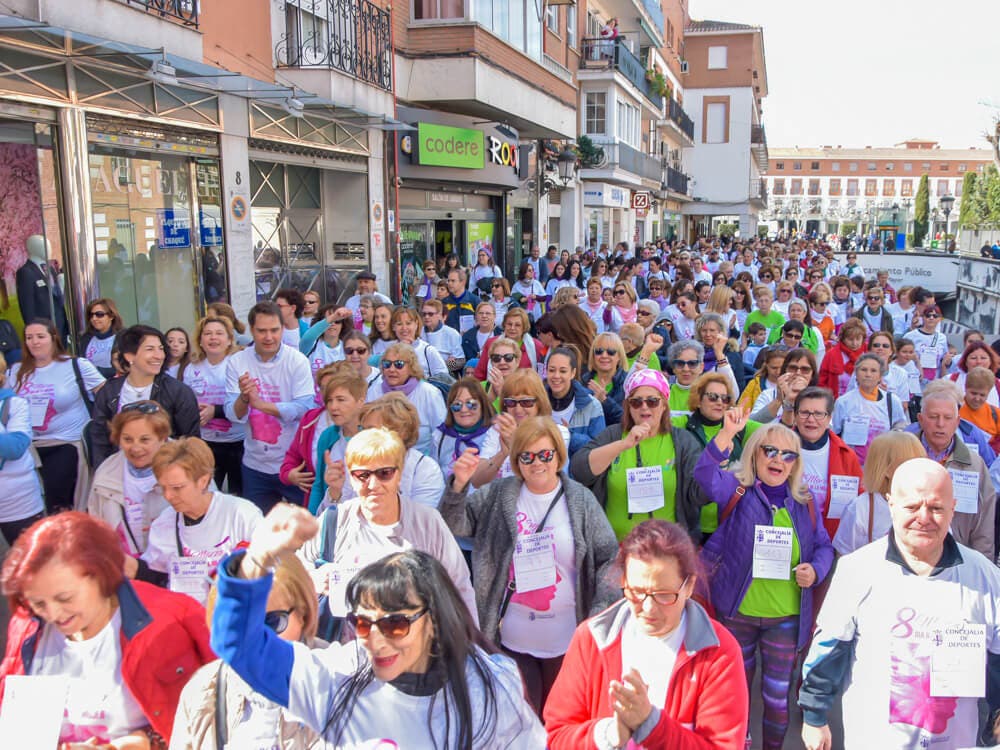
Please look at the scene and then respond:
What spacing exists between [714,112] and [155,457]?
197ft

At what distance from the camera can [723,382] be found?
4.83 metres

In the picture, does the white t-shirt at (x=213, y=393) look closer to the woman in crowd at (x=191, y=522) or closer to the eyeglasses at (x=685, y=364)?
the woman in crowd at (x=191, y=522)

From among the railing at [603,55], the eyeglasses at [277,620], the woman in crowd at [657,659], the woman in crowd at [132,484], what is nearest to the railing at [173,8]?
the woman in crowd at [132,484]

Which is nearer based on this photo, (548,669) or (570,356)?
(548,669)

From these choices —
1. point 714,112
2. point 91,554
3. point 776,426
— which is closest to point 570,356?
point 776,426

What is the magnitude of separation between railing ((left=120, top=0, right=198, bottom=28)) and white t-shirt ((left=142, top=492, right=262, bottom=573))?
6351 mm

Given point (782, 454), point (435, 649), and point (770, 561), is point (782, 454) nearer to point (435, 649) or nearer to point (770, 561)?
point (770, 561)

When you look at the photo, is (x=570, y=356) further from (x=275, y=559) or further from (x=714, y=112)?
(x=714, y=112)

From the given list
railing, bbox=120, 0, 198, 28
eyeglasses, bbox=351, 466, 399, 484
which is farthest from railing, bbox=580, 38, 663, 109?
eyeglasses, bbox=351, 466, 399, 484

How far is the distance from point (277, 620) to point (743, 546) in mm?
2306

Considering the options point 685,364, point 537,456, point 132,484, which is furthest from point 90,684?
point 685,364

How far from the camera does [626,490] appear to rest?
14.0 feet

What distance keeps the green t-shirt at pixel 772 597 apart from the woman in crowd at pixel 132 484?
9.34 feet

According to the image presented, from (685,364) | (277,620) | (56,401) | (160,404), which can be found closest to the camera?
(277,620)
